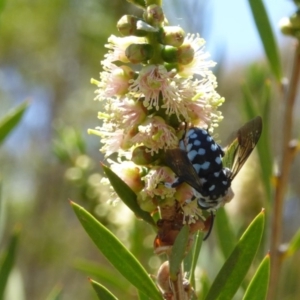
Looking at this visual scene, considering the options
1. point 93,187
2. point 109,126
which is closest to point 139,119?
point 109,126

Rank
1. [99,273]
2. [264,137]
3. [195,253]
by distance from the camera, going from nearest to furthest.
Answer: [195,253] → [264,137] → [99,273]

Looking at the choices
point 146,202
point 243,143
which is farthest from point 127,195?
point 243,143

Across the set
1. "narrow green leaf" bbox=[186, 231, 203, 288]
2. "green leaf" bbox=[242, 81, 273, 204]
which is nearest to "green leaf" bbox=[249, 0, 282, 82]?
"green leaf" bbox=[242, 81, 273, 204]

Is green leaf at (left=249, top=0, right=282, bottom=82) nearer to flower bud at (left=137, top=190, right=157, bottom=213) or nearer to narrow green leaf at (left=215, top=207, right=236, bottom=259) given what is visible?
narrow green leaf at (left=215, top=207, right=236, bottom=259)

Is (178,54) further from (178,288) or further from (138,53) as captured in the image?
(178,288)

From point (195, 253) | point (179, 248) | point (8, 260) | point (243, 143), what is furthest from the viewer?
point (8, 260)
